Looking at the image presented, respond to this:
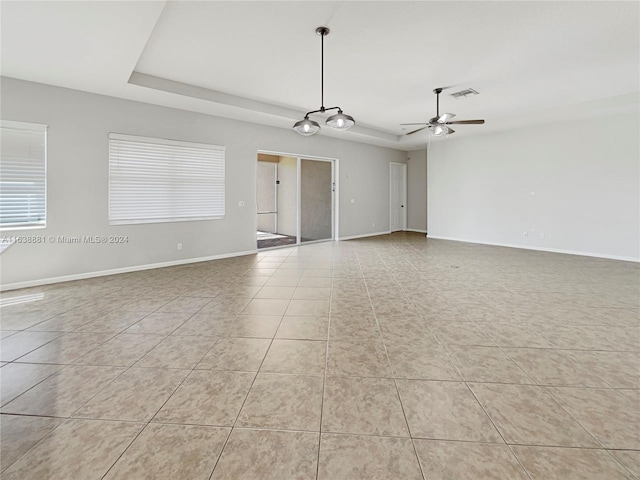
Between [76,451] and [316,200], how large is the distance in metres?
7.14

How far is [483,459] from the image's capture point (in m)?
1.42

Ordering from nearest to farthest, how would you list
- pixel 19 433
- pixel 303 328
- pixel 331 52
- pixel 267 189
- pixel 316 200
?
pixel 19 433 → pixel 303 328 → pixel 331 52 → pixel 267 189 → pixel 316 200

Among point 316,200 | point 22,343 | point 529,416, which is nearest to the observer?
point 529,416

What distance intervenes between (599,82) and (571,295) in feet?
11.5

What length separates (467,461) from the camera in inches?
55.6

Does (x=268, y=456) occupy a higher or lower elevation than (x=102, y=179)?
lower

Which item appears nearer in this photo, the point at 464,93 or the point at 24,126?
the point at 24,126

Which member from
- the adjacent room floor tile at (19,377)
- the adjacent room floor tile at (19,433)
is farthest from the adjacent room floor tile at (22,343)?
the adjacent room floor tile at (19,433)

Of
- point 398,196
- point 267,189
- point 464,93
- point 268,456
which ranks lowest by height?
point 268,456

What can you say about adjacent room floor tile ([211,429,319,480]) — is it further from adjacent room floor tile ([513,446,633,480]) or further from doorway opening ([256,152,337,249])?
doorway opening ([256,152,337,249])

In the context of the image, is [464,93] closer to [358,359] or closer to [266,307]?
[266,307]

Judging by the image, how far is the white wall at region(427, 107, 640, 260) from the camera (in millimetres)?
6012

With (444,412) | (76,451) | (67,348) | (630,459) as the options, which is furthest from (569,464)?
(67,348)

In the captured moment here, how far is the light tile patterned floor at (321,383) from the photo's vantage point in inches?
56.0
